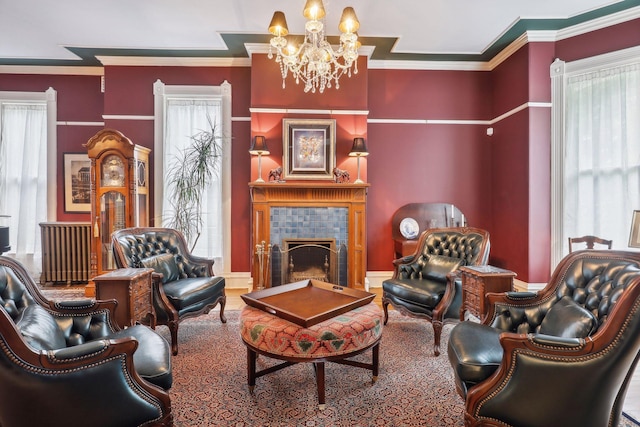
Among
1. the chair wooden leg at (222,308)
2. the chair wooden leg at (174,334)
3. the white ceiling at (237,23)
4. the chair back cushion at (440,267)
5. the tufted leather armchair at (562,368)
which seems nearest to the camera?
the tufted leather armchair at (562,368)

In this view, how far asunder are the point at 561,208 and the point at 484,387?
132 inches

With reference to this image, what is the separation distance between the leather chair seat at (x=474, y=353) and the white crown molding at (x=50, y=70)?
6.12 m

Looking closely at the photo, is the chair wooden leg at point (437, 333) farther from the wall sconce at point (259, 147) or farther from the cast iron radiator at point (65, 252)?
the cast iron radiator at point (65, 252)

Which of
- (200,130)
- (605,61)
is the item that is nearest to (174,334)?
(200,130)

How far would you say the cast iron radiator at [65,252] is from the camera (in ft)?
15.2

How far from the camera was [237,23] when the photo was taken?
3803mm

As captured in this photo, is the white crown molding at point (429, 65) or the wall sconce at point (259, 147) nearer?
the wall sconce at point (259, 147)

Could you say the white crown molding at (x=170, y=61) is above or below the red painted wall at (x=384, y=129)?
above

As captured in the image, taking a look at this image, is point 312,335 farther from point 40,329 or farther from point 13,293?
point 13,293

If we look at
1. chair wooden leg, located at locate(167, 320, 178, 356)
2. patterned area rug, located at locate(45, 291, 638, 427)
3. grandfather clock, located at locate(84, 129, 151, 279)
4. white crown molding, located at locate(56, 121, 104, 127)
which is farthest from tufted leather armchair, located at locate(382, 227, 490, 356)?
white crown molding, located at locate(56, 121, 104, 127)

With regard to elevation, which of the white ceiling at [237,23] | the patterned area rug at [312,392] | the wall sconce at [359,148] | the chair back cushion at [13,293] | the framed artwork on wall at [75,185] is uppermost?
the white ceiling at [237,23]

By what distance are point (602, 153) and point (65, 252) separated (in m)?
A: 7.21

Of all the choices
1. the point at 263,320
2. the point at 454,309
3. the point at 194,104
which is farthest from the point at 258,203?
the point at 454,309

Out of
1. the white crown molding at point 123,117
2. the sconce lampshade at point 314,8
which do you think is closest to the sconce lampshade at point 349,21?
the sconce lampshade at point 314,8
